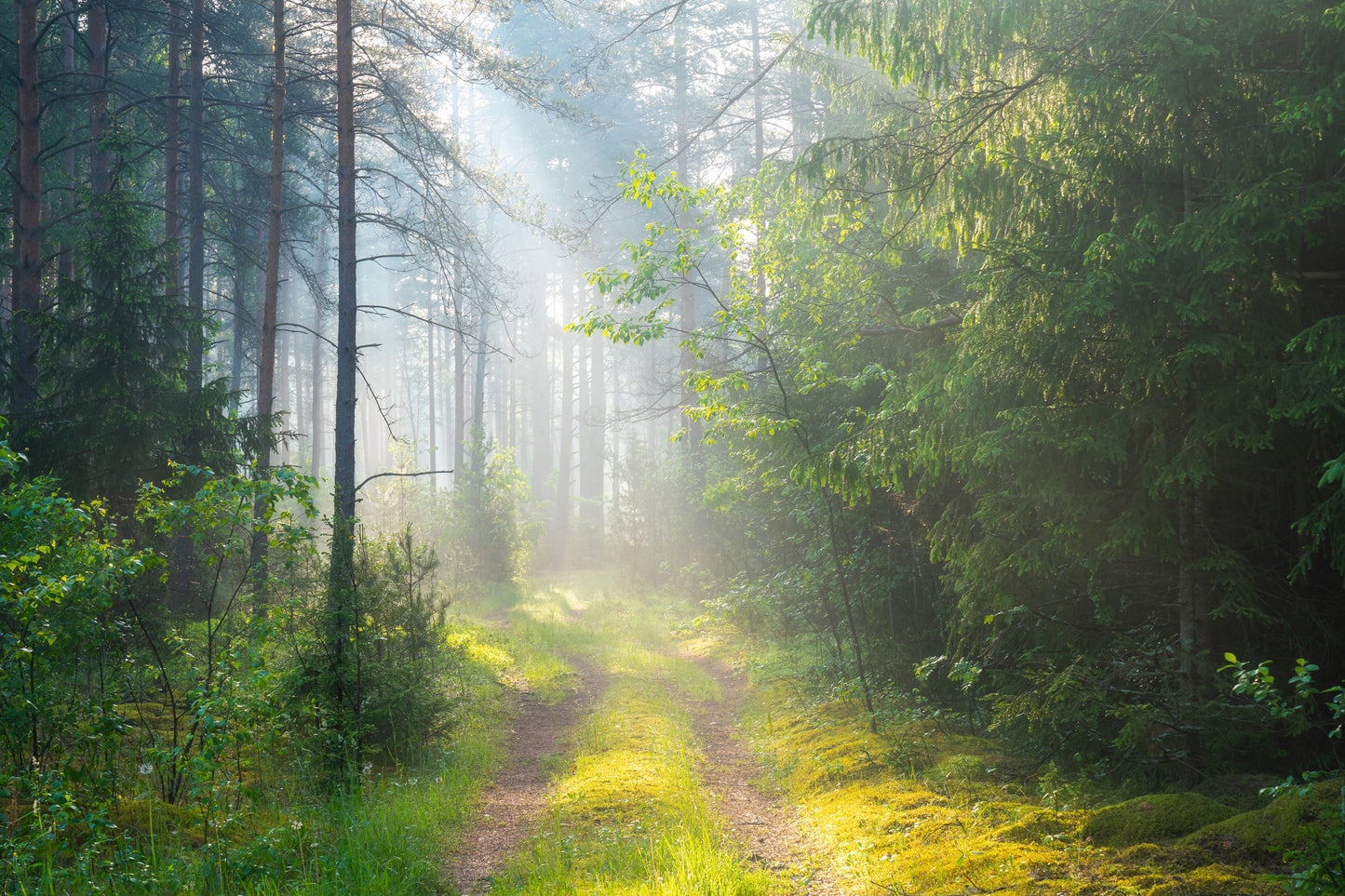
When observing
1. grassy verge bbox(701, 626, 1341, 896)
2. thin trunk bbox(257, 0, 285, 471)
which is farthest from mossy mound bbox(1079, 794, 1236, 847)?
thin trunk bbox(257, 0, 285, 471)

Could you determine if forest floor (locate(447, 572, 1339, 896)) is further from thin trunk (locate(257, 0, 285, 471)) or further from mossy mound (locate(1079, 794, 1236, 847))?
thin trunk (locate(257, 0, 285, 471))

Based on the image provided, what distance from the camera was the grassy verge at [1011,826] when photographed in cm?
363

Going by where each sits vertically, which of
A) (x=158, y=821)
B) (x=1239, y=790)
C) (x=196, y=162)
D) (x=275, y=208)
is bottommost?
(x=158, y=821)

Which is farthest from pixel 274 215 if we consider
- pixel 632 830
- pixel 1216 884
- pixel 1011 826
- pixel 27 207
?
pixel 1216 884

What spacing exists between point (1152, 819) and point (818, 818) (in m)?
2.50

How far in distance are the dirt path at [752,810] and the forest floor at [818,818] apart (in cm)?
2

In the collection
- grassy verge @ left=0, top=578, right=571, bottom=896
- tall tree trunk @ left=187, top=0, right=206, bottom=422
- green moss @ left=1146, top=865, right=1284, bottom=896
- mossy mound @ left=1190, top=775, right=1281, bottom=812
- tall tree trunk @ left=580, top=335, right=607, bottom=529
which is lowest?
grassy verge @ left=0, top=578, right=571, bottom=896

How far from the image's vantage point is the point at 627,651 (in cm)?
1423

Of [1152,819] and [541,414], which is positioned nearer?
[1152,819]

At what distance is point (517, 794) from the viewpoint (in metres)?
6.93

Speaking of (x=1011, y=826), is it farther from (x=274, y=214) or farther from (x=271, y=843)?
(x=274, y=214)

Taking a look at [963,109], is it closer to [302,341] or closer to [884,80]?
[884,80]

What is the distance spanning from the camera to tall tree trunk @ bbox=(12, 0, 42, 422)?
9828 mm

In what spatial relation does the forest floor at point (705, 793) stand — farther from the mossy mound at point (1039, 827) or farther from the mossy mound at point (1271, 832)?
the mossy mound at point (1271, 832)
